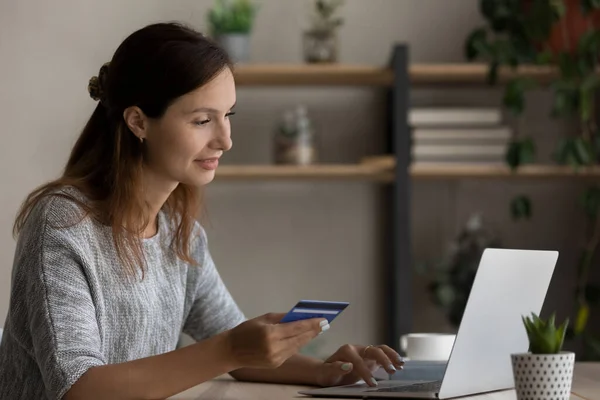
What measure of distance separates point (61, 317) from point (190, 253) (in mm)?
464

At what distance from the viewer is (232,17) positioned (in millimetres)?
3260

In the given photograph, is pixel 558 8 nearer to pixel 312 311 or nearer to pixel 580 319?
pixel 580 319

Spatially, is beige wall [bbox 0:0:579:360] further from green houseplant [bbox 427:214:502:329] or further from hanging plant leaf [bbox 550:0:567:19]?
hanging plant leaf [bbox 550:0:567:19]

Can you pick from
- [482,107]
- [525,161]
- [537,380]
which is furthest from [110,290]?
[482,107]

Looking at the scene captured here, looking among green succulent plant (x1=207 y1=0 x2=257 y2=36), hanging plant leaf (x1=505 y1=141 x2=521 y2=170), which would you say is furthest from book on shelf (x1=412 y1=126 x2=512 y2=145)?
green succulent plant (x1=207 y1=0 x2=257 y2=36)

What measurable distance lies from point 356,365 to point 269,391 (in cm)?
15

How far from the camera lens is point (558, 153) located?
3129mm

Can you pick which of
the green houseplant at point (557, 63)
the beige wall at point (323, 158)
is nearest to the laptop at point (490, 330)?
the green houseplant at point (557, 63)

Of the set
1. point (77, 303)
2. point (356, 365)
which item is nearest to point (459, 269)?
point (356, 365)

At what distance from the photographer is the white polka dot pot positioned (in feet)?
3.75

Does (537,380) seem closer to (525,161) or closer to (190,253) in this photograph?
(190,253)

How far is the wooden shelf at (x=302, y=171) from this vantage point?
321 cm

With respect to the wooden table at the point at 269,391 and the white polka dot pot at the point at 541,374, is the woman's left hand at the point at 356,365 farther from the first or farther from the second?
the white polka dot pot at the point at 541,374

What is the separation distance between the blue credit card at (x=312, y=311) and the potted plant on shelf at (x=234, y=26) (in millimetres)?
2083
